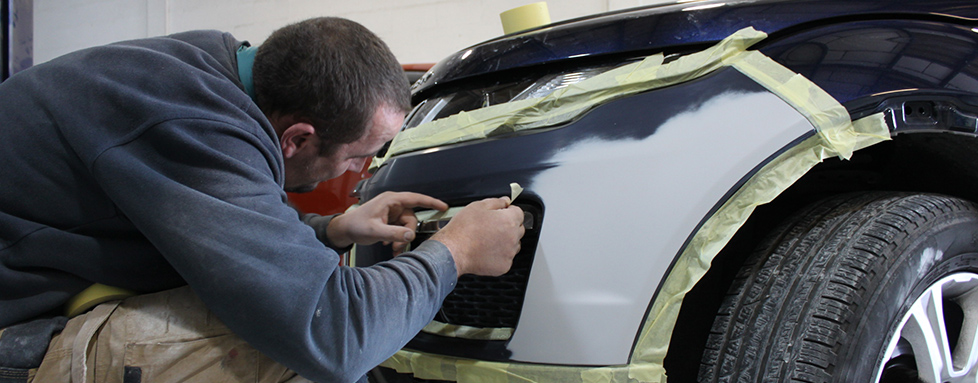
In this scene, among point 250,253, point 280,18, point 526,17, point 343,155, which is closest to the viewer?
point 250,253

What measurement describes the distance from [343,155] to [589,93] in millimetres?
491

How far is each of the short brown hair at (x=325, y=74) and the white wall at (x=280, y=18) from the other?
396cm

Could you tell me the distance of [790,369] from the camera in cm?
90

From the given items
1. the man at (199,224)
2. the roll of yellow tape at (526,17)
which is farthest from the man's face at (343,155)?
the roll of yellow tape at (526,17)

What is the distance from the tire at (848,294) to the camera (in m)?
0.91

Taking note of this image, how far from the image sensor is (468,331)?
111 cm

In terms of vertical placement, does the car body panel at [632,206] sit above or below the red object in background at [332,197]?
above

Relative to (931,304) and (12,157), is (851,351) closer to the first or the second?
(931,304)

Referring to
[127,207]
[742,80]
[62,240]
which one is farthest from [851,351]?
[62,240]

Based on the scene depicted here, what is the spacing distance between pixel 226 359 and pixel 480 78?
754 mm

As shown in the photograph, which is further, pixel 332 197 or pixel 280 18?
pixel 280 18

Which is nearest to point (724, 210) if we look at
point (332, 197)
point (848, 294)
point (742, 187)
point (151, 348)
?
point (742, 187)

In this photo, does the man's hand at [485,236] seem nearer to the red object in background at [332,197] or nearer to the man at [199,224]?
the man at [199,224]

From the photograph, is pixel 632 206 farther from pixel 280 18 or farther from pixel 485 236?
pixel 280 18
